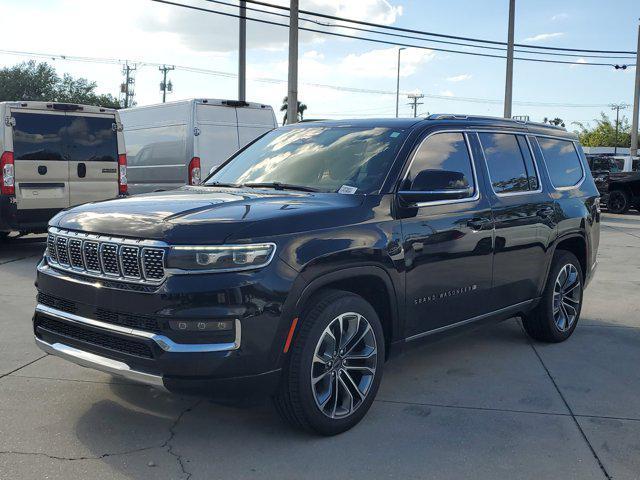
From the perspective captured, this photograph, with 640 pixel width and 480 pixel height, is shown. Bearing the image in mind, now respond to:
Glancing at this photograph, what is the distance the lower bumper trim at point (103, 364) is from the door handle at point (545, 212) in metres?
3.43

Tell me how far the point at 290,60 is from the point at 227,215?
15.4 metres

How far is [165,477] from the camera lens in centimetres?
323

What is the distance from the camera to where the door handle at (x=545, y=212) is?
5332 millimetres

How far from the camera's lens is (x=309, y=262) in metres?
3.44

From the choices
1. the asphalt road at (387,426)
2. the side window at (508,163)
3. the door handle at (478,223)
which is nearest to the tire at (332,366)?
the asphalt road at (387,426)

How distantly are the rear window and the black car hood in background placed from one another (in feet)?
21.0

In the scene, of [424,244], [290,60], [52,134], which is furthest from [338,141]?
[290,60]

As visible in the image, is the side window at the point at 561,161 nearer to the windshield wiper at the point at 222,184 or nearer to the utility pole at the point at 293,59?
the windshield wiper at the point at 222,184

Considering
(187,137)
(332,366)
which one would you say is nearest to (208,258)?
(332,366)

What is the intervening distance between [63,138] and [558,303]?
767cm

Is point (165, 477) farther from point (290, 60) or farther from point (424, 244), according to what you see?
point (290, 60)

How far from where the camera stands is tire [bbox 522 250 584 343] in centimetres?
559

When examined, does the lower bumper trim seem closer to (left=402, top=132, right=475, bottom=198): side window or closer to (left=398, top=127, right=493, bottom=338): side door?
(left=398, top=127, right=493, bottom=338): side door

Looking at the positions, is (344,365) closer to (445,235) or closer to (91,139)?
(445,235)
